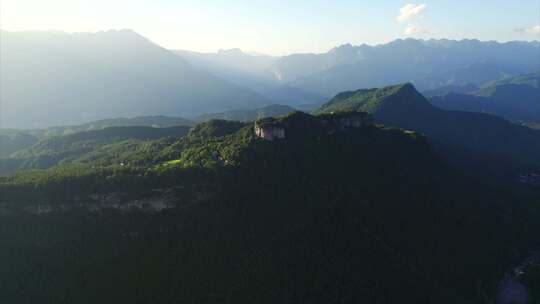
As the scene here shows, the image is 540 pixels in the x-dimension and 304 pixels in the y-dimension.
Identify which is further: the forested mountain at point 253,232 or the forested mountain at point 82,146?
the forested mountain at point 82,146

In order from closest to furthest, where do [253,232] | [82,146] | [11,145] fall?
1. [253,232]
2. [82,146]
3. [11,145]

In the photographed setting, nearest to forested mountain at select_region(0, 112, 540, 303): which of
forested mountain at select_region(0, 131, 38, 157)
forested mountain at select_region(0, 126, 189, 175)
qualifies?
forested mountain at select_region(0, 126, 189, 175)

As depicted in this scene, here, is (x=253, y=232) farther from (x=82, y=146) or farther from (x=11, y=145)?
(x=11, y=145)

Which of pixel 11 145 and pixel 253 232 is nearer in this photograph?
pixel 253 232

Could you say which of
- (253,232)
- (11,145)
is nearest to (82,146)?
(11,145)

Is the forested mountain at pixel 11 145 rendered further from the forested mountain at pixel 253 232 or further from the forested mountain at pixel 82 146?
the forested mountain at pixel 253 232

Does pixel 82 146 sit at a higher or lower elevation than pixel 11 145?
higher

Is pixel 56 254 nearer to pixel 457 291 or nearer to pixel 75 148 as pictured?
pixel 457 291

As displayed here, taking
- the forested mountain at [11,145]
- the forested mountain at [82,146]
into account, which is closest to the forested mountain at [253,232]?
the forested mountain at [82,146]

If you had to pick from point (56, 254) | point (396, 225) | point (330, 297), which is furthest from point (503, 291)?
point (56, 254)
